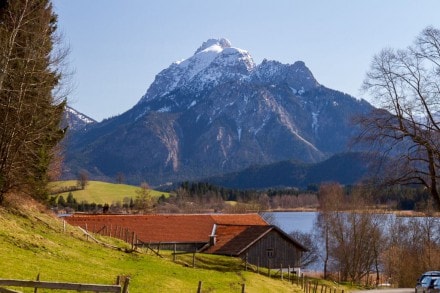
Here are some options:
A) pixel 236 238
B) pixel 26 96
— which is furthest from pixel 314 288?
pixel 26 96

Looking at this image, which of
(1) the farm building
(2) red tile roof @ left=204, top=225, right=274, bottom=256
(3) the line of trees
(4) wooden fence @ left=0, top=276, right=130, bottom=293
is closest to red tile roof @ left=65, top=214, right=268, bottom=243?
(1) the farm building

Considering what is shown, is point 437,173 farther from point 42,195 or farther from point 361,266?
point 361,266

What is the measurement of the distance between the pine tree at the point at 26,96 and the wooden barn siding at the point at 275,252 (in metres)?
33.0

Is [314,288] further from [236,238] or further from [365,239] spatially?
[365,239]

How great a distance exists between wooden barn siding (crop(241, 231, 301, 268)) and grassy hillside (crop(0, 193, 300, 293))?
72.0 feet

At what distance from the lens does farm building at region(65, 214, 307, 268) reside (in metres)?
70.6

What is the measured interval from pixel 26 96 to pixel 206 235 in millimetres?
40694

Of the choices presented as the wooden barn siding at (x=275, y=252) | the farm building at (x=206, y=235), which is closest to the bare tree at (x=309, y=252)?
the wooden barn siding at (x=275, y=252)

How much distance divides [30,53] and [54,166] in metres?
17.6

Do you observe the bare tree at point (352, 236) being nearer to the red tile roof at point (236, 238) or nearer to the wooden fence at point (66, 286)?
the red tile roof at point (236, 238)

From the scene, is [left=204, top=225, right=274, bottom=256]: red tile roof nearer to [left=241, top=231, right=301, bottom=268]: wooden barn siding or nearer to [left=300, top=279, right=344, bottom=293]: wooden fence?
[left=241, top=231, right=301, bottom=268]: wooden barn siding

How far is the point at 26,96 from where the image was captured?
3975 cm

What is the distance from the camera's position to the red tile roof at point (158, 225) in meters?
73.7

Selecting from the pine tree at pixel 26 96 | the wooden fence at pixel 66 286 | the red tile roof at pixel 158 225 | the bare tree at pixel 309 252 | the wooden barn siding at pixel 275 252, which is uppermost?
the pine tree at pixel 26 96
